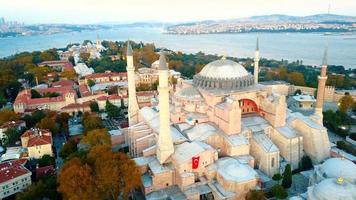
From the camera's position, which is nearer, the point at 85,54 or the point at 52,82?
the point at 52,82

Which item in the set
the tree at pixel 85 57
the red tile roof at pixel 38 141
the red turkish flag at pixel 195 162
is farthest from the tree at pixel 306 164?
the tree at pixel 85 57

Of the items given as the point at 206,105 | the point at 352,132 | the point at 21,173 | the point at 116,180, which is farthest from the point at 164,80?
the point at 352,132

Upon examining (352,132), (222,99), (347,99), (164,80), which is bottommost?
(352,132)

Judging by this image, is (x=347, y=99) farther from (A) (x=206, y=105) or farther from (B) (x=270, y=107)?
(A) (x=206, y=105)

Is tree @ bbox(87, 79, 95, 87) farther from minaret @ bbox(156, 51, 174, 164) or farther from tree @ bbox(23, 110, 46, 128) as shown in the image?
minaret @ bbox(156, 51, 174, 164)

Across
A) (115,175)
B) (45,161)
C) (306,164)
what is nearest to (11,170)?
(45,161)
